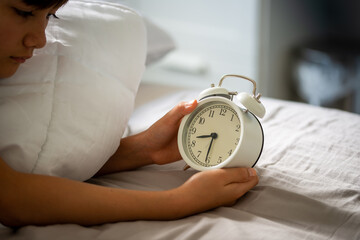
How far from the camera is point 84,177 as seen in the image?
87 cm

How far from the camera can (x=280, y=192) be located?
81 centimetres

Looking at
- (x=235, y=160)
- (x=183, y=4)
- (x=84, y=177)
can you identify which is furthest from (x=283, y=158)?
(x=183, y=4)

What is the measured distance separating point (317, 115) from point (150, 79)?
193 cm

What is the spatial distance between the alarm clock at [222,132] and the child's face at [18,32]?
1.10 feet

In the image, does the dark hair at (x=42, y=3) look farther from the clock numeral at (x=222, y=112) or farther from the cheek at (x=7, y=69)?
the clock numeral at (x=222, y=112)

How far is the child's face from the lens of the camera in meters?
0.72

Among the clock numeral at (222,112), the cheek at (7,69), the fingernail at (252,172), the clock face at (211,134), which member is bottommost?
the fingernail at (252,172)

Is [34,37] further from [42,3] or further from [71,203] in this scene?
[71,203]

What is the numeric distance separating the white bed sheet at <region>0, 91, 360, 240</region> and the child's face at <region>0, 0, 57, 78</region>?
304 mm

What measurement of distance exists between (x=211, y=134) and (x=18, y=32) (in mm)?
416

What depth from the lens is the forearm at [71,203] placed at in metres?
0.71

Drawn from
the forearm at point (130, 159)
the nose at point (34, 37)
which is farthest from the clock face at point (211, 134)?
the nose at point (34, 37)

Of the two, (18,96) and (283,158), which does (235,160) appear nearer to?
(283,158)

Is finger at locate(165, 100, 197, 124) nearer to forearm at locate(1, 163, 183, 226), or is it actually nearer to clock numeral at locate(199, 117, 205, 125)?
clock numeral at locate(199, 117, 205, 125)
